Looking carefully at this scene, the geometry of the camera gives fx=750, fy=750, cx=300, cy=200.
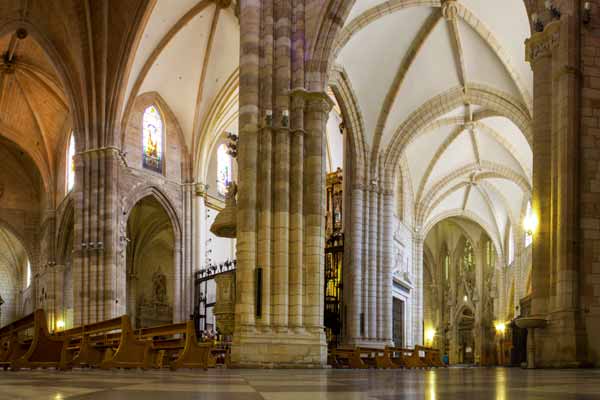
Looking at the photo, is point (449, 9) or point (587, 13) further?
point (449, 9)

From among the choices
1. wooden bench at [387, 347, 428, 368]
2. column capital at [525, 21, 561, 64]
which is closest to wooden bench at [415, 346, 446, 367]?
wooden bench at [387, 347, 428, 368]

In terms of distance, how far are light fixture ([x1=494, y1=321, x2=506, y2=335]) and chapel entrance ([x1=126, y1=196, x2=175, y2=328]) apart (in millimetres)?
18744

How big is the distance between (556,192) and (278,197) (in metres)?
6.50

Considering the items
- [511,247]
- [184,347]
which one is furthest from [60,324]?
[511,247]

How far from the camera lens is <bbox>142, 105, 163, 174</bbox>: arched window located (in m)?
30.0

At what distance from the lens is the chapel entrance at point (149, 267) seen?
35.7 meters

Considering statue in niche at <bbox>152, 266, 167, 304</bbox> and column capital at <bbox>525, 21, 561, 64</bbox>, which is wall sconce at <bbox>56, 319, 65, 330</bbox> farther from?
column capital at <bbox>525, 21, 561, 64</bbox>

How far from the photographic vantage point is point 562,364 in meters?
11.4

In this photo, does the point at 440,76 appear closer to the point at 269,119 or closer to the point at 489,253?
the point at 269,119

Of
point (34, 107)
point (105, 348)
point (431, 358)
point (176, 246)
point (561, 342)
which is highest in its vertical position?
point (34, 107)

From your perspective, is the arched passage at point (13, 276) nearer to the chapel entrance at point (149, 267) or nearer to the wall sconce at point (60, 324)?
the chapel entrance at point (149, 267)

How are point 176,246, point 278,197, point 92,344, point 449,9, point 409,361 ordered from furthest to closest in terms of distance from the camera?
point 176,246
point 449,9
point 409,361
point 278,197
point 92,344

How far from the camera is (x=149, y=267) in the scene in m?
37.5

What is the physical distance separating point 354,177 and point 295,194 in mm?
9983
